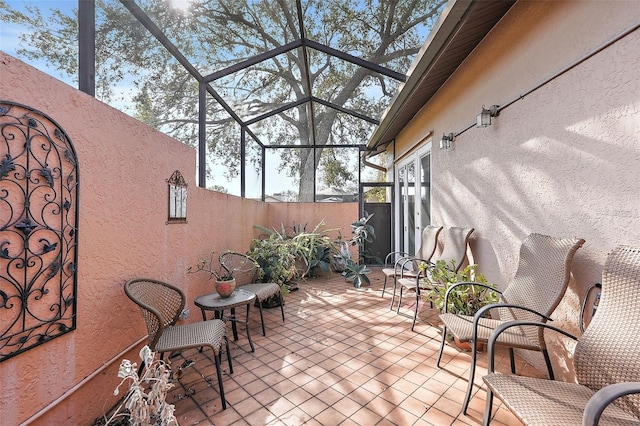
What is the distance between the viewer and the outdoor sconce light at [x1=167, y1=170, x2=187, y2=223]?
2711mm

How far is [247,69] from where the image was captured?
4.63m

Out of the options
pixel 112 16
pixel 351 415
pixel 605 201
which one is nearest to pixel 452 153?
pixel 605 201

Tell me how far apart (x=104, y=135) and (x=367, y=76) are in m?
5.16

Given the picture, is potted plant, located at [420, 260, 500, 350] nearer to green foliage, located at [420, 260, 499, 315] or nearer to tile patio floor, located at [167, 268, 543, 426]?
green foliage, located at [420, 260, 499, 315]

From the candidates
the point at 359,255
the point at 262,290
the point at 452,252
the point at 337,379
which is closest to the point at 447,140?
the point at 452,252

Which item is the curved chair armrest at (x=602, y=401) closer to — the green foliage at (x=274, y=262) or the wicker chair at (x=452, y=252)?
the wicker chair at (x=452, y=252)

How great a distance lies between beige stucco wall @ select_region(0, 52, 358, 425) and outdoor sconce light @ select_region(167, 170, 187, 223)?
73mm

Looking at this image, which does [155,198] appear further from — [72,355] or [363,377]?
[363,377]

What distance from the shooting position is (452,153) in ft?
12.9

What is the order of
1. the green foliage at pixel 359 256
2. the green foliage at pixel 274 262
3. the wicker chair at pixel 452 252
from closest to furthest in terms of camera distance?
1. the wicker chair at pixel 452 252
2. the green foliage at pixel 274 262
3. the green foliage at pixel 359 256

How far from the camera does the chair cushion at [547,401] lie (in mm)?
1209

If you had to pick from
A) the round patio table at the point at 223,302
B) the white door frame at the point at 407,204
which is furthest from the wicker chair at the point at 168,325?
the white door frame at the point at 407,204

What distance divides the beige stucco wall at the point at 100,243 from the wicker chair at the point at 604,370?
2.34 metres

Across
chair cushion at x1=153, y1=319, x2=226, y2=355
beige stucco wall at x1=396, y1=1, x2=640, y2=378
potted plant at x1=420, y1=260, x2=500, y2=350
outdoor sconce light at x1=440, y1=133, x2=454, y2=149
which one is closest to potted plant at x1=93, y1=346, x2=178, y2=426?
chair cushion at x1=153, y1=319, x2=226, y2=355
